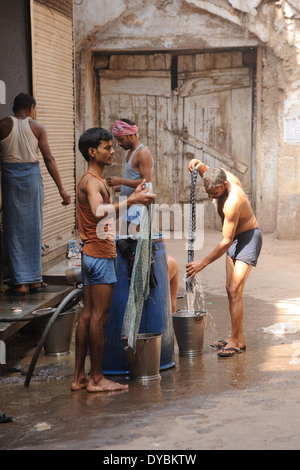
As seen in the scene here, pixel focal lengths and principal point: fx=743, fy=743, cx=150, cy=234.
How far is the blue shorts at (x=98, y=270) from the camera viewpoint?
5.25m

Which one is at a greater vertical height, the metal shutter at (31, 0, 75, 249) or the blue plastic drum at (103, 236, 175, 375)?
the metal shutter at (31, 0, 75, 249)

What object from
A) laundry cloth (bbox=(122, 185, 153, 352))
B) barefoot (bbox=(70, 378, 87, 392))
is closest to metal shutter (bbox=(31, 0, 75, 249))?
laundry cloth (bbox=(122, 185, 153, 352))

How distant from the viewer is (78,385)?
5.32 meters

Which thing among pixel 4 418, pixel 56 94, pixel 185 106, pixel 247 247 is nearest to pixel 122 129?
pixel 247 247

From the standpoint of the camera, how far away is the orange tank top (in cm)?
525

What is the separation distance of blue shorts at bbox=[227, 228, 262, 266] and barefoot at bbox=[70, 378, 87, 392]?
185 centimetres

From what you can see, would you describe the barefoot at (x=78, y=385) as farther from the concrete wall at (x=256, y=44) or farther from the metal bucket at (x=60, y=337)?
the concrete wall at (x=256, y=44)

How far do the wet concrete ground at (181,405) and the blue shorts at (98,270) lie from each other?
79 centimetres

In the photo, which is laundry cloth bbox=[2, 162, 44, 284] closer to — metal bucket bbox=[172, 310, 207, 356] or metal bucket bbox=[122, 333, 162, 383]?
metal bucket bbox=[172, 310, 207, 356]

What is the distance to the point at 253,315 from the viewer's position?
7.67m

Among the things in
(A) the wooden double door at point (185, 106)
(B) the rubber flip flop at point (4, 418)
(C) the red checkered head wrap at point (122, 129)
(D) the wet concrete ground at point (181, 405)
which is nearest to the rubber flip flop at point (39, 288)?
(D) the wet concrete ground at point (181, 405)

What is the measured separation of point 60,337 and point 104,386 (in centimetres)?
125

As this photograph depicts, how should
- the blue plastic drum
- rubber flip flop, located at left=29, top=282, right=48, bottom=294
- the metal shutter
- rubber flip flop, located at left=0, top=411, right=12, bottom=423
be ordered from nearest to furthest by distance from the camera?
rubber flip flop, located at left=0, top=411, right=12, bottom=423, the blue plastic drum, rubber flip flop, located at left=29, top=282, right=48, bottom=294, the metal shutter

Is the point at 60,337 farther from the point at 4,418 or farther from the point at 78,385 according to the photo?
the point at 4,418
